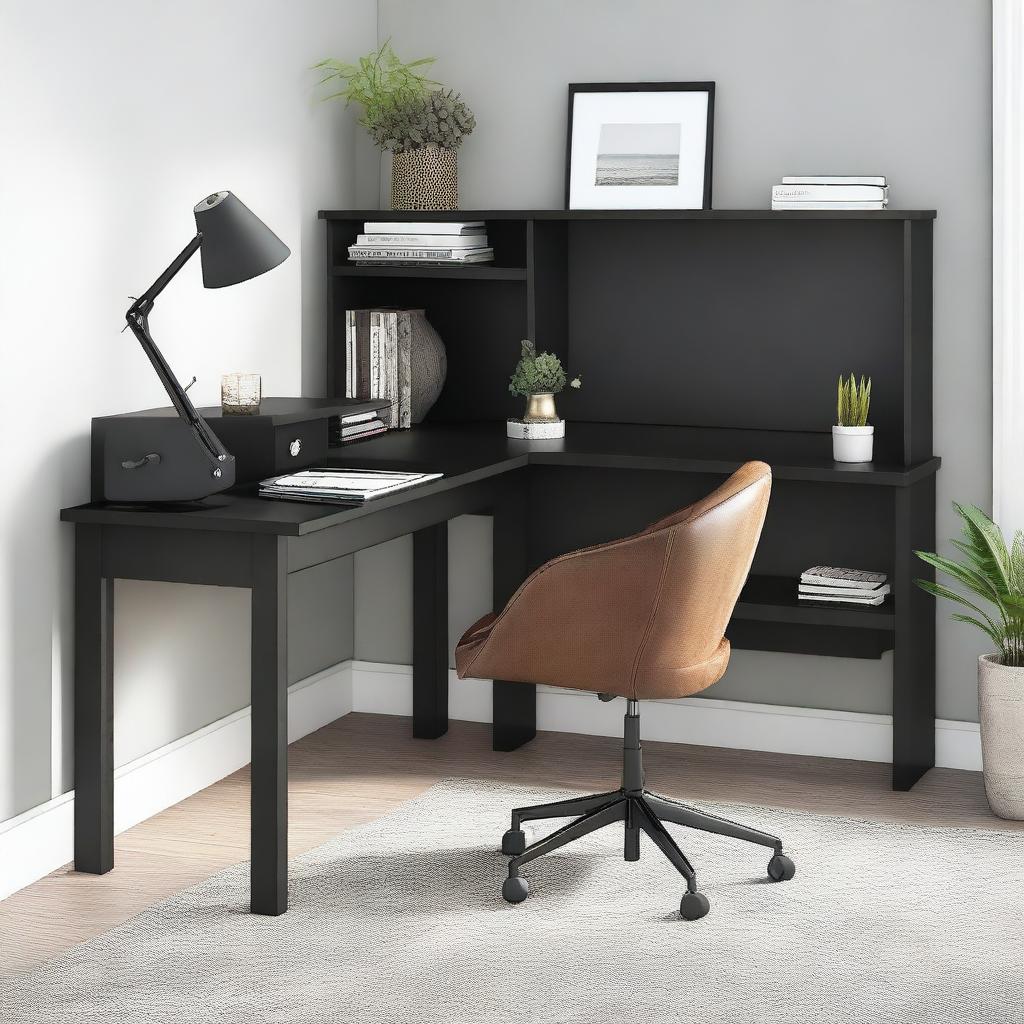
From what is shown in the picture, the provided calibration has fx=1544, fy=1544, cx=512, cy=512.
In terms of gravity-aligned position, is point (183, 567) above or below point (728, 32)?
below

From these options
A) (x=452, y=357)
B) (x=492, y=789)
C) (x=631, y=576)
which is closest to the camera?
(x=631, y=576)

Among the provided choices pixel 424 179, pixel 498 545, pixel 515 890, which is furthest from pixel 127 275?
pixel 515 890

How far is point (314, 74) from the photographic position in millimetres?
4320

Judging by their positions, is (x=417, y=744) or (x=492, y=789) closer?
(x=492, y=789)

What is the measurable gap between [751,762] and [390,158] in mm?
2054

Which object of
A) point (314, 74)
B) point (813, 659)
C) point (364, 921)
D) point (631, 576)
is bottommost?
point (364, 921)

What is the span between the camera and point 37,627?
3316 mm

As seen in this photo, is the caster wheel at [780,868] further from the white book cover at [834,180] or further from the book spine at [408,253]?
the book spine at [408,253]

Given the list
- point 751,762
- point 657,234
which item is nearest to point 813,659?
point 751,762

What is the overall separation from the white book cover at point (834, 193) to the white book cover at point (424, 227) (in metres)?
0.86

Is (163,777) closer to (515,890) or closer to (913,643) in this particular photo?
(515,890)

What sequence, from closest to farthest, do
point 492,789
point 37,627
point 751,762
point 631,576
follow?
point 631,576, point 37,627, point 492,789, point 751,762

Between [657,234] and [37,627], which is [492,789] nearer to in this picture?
[37,627]

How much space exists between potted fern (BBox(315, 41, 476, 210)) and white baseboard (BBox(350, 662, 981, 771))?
143 centimetres
